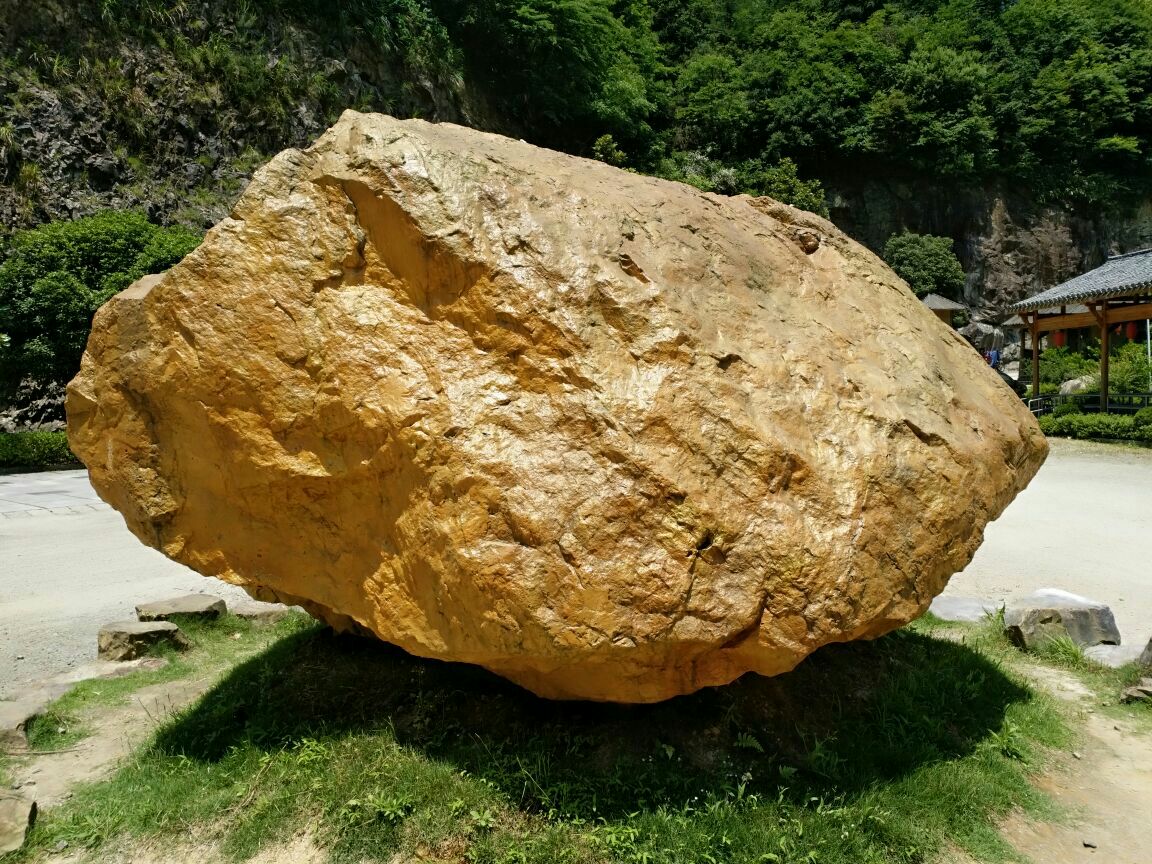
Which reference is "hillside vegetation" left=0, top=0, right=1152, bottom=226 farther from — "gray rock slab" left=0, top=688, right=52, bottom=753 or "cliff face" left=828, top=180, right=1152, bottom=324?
"gray rock slab" left=0, top=688, right=52, bottom=753

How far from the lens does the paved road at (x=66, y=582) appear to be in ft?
19.2

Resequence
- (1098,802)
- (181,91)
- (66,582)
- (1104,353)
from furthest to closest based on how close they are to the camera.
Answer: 1. (1104,353)
2. (181,91)
3. (66,582)
4. (1098,802)

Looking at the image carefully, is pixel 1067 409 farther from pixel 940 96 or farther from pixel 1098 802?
pixel 1098 802

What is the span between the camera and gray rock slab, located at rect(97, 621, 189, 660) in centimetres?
552

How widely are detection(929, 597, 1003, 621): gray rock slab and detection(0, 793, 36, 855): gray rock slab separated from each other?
Result: 5.69 meters

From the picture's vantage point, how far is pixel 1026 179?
Answer: 34594 mm

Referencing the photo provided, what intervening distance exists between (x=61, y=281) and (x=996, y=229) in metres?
34.2

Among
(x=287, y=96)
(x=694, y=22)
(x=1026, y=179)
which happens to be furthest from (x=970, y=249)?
(x=287, y=96)

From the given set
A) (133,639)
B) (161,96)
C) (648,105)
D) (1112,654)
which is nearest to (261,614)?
(133,639)

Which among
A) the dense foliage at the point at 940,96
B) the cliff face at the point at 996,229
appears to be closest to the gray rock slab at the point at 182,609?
the dense foliage at the point at 940,96

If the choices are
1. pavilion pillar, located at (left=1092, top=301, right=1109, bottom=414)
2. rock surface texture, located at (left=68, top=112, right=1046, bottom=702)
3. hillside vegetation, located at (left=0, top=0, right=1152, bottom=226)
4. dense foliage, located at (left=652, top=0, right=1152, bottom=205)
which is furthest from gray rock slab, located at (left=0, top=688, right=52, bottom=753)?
dense foliage, located at (left=652, top=0, right=1152, bottom=205)

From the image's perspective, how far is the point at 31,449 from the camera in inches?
621

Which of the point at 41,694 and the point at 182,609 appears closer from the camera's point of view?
the point at 41,694

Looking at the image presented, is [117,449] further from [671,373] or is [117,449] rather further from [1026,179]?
[1026,179]
